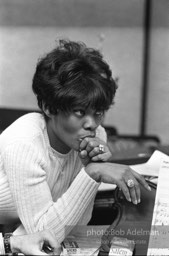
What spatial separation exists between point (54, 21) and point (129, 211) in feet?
8.33

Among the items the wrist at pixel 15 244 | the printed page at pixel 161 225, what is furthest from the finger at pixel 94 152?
the wrist at pixel 15 244

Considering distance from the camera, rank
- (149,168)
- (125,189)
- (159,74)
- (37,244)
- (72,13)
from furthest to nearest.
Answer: (159,74), (72,13), (149,168), (125,189), (37,244)

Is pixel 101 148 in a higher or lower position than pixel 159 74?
higher

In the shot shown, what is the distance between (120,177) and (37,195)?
256mm

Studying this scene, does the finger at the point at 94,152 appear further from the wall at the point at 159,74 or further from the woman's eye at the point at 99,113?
the wall at the point at 159,74

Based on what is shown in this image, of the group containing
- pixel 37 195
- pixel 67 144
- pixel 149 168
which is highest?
pixel 67 144

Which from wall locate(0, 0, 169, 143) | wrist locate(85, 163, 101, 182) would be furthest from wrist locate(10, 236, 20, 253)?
wall locate(0, 0, 169, 143)

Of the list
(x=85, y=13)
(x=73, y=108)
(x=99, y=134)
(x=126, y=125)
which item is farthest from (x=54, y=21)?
(x=73, y=108)

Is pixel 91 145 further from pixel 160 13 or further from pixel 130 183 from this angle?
pixel 160 13

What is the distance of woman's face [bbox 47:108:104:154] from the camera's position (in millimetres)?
1324

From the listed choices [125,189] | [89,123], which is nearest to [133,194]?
[125,189]

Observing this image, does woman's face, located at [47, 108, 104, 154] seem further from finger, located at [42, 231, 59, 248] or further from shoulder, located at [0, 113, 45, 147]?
finger, located at [42, 231, 59, 248]

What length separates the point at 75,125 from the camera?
4.36 feet

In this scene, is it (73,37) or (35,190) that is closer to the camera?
(35,190)
